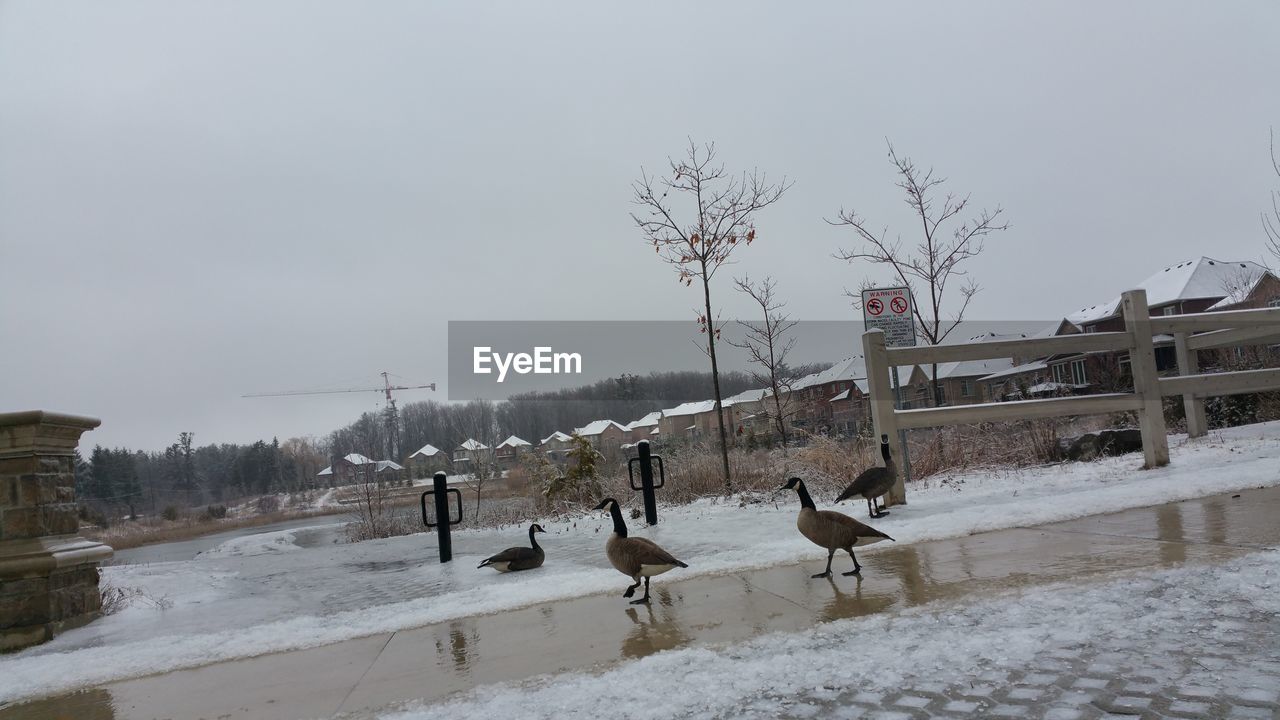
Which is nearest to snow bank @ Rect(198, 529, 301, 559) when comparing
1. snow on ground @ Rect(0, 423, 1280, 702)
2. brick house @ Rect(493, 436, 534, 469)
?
snow on ground @ Rect(0, 423, 1280, 702)

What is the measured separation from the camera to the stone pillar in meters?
5.12

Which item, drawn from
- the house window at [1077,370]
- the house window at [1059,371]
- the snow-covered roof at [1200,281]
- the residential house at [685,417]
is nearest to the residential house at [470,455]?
the residential house at [685,417]

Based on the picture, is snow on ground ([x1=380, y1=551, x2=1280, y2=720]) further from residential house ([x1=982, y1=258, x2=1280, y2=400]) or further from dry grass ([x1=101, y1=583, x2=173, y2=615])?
residential house ([x1=982, y1=258, x2=1280, y2=400])

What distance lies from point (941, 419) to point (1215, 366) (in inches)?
590

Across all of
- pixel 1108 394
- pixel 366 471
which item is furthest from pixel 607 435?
pixel 1108 394

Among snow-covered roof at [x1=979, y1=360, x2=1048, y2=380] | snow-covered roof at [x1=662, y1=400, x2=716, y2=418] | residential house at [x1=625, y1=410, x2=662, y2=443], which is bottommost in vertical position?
residential house at [x1=625, y1=410, x2=662, y2=443]

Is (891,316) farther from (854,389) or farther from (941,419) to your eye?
(854,389)

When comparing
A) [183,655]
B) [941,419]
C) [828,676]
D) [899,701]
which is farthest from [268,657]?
[941,419]

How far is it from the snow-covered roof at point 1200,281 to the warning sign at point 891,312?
31307 mm

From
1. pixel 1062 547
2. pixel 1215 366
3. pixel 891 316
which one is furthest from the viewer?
pixel 1215 366

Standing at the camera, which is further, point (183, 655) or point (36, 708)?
point (183, 655)

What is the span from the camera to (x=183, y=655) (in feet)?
14.3

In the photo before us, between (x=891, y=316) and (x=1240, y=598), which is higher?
(x=891, y=316)

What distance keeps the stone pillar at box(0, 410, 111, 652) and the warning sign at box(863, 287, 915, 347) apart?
821 cm
